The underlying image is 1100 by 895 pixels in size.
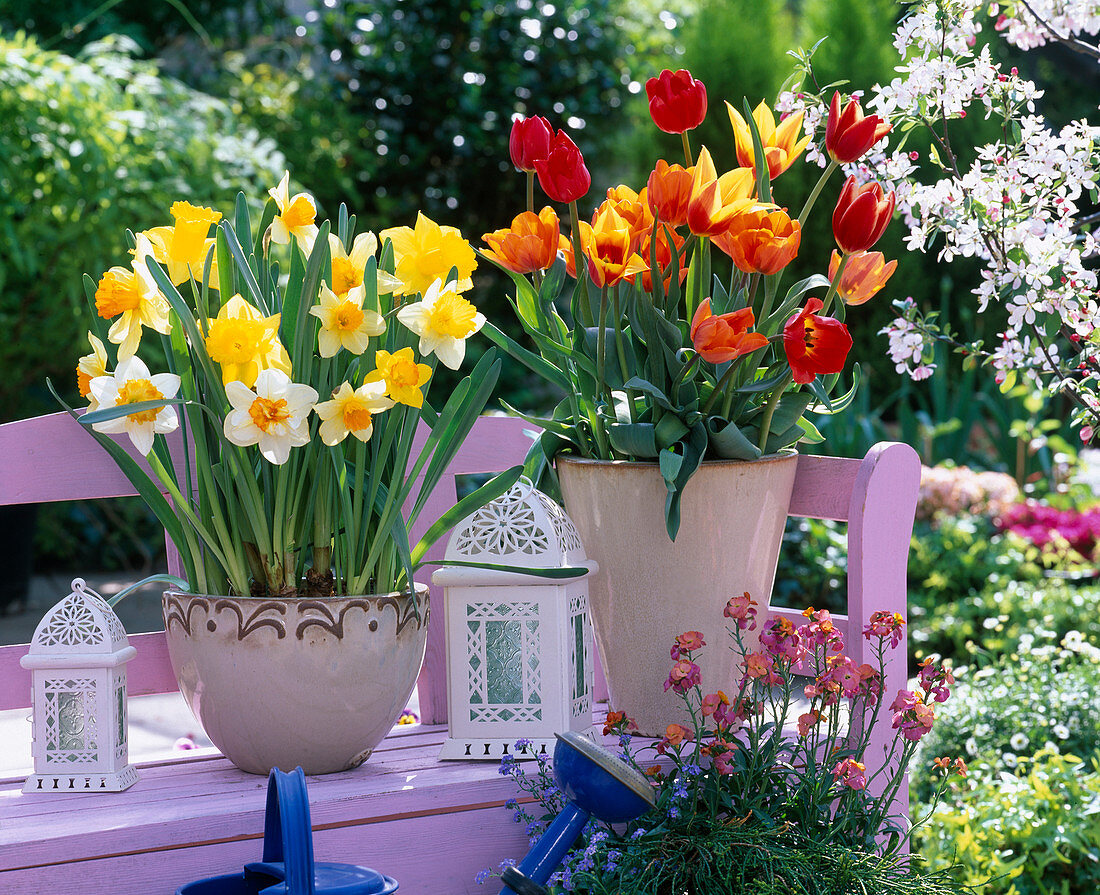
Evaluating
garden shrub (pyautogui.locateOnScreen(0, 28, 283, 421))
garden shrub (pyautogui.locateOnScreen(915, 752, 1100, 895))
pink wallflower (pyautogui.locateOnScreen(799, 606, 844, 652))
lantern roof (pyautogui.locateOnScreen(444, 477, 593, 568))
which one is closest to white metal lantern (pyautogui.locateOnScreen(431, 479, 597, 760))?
lantern roof (pyautogui.locateOnScreen(444, 477, 593, 568))

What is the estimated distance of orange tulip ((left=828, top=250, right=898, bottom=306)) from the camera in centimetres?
119

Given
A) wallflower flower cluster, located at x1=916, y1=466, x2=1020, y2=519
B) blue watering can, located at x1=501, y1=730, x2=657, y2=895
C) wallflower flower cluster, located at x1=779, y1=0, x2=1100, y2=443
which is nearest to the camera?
blue watering can, located at x1=501, y1=730, x2=657, y2=895

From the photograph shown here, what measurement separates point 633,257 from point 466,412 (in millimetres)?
234

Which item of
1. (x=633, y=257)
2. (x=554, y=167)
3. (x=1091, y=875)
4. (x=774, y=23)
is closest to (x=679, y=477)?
(x=633, y=257)

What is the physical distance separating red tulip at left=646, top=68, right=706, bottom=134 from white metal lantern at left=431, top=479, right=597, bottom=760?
1.36 ft

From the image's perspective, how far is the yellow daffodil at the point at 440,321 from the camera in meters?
1.08

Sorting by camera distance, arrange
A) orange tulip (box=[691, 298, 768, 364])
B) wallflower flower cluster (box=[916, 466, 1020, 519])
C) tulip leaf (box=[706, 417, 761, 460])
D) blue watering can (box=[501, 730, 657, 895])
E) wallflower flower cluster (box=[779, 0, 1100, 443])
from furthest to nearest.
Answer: wallflower flower cluster (box=[916, 466, 1020, 519]), wallflower flower cluster (box=[779, 0, 1100, 443]), tulip leaf (box=[706, 417, 761, 460]), orange tulip (box=[691, 298, 768, 364]), blue watering can (box=[501, 730, 657, 895])

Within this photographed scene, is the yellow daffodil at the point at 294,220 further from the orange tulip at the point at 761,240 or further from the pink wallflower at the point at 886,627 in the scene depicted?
the pink wallflower at the point at 886,627

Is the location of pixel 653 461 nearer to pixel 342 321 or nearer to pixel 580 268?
pixel 580 268

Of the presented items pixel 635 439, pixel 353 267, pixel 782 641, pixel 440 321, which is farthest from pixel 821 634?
pixel 353 267

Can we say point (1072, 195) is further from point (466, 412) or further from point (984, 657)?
point (984, 657)

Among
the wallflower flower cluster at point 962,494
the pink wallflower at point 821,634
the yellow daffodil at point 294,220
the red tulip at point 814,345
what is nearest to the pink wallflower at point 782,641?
the pink wallflower at point 821,634

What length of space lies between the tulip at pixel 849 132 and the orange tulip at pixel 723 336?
215mm

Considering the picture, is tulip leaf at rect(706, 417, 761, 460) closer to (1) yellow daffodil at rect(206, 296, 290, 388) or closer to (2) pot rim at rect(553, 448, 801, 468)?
(2) pot rim at rect(553, 448, 801, 468)
